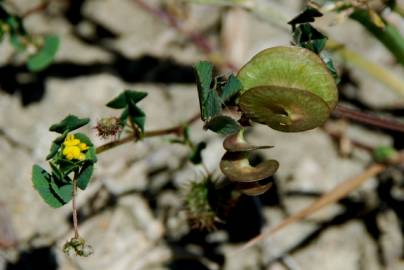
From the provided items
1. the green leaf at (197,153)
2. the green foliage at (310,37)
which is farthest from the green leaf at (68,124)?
the green foliage at (310,37)

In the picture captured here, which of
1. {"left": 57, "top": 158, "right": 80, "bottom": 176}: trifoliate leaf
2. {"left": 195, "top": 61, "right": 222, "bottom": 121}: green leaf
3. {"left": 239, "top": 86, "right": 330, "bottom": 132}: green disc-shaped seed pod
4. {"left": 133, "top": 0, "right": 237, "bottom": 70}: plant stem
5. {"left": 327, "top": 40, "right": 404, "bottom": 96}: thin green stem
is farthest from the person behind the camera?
{"left": 133, "top": 0, "right": 237, "bottom": 70}: plant stem

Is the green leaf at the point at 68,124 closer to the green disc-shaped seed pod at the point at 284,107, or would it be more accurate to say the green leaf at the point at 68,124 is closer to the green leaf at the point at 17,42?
the green disc-shaped seed pod at the point at 284,107

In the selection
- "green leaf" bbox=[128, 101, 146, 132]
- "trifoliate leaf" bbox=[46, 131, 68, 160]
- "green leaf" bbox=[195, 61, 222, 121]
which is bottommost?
"trifoliate leaf" bbox=[46, 131, 68, 160]

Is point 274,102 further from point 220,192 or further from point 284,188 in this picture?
point 284,188

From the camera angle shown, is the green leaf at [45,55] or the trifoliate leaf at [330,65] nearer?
the trifoliate leaf at [330,65]

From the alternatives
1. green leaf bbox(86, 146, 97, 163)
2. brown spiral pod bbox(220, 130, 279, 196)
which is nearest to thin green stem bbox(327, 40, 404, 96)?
brown spiral pod bbox(220, 130, 279, 196)

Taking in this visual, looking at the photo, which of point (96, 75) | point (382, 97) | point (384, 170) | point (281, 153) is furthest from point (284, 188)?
point (96, 75)

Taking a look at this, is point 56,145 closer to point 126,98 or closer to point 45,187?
point 45,187

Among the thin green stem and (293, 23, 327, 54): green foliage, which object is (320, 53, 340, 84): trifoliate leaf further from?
the thin green stem
